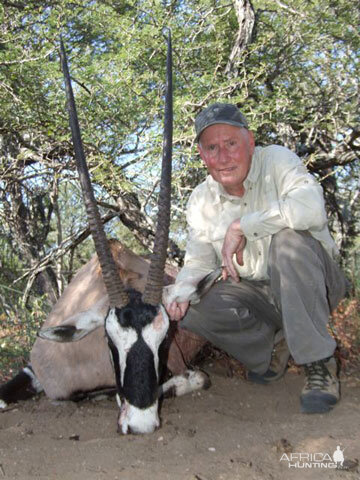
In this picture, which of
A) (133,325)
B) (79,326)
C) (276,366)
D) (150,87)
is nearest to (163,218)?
(133,325)

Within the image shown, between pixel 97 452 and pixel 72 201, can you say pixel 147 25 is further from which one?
→ pixel 97 452

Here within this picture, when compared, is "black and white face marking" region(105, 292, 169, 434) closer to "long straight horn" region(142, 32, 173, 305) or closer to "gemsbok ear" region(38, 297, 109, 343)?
"long straight horn" region(142, 32, 173, 305)

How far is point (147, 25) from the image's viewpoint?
502 centimetres

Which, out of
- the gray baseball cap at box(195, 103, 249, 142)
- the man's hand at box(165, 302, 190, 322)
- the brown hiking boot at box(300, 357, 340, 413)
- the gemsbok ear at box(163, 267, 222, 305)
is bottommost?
the brown hiking boot at box(300, 357, 340, 413)

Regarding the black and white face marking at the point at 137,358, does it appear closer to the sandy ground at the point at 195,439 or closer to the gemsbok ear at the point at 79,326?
the sandy ground at the point at 195,439

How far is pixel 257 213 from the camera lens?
2904 millimetres

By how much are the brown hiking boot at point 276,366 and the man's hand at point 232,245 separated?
2.23ft

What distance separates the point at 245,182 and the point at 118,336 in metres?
1.26

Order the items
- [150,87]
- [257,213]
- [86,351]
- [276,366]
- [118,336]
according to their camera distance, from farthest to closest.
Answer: [150,87] < [86,351] < [276,366] < [257,213] < [118,336]

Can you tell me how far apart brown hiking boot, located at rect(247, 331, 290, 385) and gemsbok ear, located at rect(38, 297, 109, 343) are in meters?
1.12

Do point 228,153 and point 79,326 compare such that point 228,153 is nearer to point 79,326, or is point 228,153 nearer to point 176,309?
point 176,309

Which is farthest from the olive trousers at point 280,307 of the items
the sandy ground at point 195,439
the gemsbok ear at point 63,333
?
the gemsbok ear at point 63,333

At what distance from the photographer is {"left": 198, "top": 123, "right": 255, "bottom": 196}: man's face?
3152 mm

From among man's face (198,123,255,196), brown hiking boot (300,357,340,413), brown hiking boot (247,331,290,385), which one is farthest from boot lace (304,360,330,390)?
man's face (198,123,255,196)
